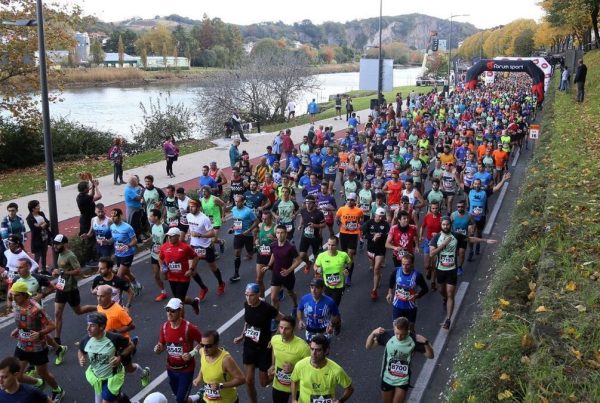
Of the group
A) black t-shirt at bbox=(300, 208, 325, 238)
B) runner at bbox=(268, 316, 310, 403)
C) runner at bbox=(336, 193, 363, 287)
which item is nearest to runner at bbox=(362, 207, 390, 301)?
runner at bbox=(336, 193, 363, 287)

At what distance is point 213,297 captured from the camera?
1016 cm

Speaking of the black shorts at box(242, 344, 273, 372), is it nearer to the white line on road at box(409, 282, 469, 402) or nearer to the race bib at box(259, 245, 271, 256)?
the white line on road at box(409, 282, 469, 402)

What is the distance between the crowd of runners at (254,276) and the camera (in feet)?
19.4

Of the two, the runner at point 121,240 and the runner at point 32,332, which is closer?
the runner at point 32,332

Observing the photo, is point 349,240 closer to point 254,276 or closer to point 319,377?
point 254,276

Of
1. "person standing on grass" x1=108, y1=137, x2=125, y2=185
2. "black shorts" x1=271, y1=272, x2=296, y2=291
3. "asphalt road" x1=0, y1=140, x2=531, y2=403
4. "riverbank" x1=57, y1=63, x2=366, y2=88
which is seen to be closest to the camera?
"asphalt road" x1=0, y1=140, x2=531, y2=403

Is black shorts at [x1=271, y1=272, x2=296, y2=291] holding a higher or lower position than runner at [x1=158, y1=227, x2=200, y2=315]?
lower

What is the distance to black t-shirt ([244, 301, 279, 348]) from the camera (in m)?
6.55

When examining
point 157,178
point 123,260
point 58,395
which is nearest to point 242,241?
point 123,260

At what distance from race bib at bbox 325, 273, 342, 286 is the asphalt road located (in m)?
0.84

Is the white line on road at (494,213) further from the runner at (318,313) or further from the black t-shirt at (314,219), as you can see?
the runner at (318,313)

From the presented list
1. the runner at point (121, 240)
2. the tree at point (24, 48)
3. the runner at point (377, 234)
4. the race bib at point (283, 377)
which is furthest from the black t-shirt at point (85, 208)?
the tree at point (24, 48)

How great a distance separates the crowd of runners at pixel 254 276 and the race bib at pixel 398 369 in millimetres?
12

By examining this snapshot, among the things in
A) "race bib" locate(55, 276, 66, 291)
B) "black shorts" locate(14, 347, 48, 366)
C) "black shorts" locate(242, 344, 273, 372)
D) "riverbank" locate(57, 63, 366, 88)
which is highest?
"riverbank" locate(57, 63, 366, 88)
